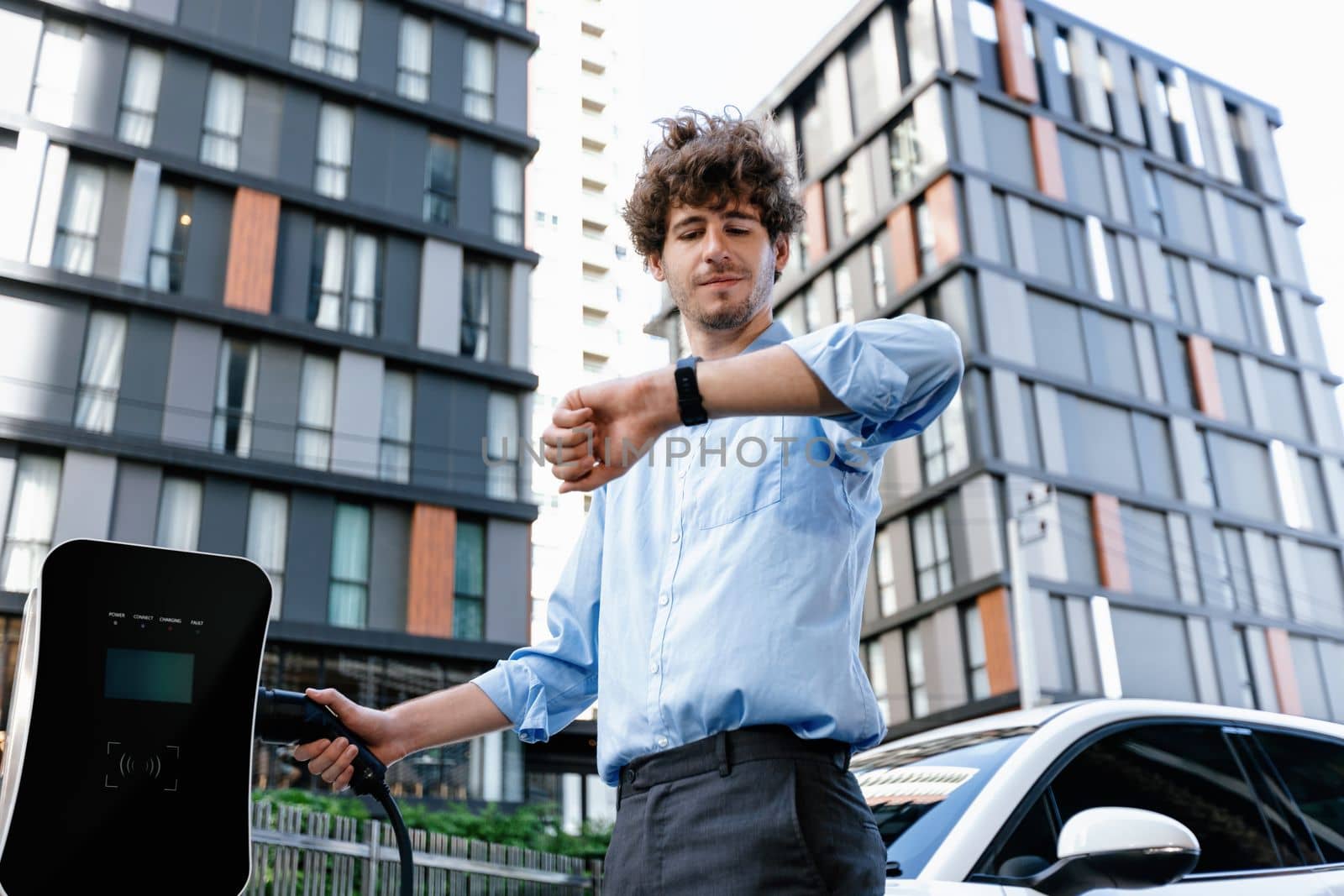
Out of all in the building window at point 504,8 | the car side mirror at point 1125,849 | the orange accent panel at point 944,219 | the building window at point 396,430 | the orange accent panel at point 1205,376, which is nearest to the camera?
the car side mirror at point 1125,849

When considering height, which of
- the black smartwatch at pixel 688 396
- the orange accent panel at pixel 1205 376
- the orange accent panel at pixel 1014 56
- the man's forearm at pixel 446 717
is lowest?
the man's forearm at pixel 446 717

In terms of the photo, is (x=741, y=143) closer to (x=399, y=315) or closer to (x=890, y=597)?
(x=399, y=315)

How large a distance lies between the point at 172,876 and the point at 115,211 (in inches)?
875

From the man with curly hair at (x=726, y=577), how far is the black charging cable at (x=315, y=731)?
26mm

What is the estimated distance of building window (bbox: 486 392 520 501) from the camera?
76.5 ft

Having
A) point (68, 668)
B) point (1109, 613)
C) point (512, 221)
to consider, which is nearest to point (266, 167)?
point (512, 221)

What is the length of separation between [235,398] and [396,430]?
2.89 meters

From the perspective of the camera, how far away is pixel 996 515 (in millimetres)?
28703

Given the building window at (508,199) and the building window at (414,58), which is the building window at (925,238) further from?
the building window at (414,58)

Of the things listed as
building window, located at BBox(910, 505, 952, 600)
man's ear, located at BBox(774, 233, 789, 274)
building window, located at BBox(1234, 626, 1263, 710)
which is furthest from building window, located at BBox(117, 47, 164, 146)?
building window, located at BBox(1234, 626, 1263, 710)

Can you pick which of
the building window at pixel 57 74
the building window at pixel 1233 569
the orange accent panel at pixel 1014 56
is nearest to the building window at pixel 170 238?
the building window at pixel 57 74

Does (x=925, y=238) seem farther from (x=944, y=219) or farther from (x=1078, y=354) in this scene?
(x=1078, y=354)

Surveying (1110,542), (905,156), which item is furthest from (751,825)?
(905,156)

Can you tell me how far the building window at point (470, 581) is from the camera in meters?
22.1
